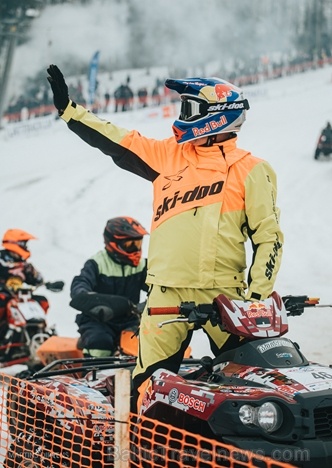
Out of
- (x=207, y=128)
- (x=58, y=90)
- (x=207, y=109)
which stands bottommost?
(x=207, y=128)

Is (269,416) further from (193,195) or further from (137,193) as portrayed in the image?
(137,193)

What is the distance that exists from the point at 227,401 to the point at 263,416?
16 centimetres

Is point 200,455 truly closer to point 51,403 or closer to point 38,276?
point 51,403

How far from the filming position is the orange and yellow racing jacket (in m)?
4.16

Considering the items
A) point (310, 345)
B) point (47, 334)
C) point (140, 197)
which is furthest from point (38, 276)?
point (140, 197)

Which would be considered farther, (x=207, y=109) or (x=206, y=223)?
(x=207, y=109)

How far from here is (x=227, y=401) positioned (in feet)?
11.1

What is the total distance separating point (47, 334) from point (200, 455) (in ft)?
16.7

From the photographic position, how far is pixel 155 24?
38.1 m

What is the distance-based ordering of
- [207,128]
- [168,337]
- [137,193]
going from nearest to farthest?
[168,337] → [207,128] → [137,193]

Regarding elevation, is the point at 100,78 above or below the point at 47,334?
above

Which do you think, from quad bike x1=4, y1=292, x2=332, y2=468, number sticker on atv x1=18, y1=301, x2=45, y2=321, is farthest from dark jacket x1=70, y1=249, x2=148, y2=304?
quad bike x1=4, y1=292, x2=332, y2=468

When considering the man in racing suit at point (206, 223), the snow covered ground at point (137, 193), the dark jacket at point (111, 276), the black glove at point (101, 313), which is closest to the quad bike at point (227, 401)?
the man in racing suit at point (206, 223)

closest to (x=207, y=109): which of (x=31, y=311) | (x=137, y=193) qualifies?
(x=31, y=311)
